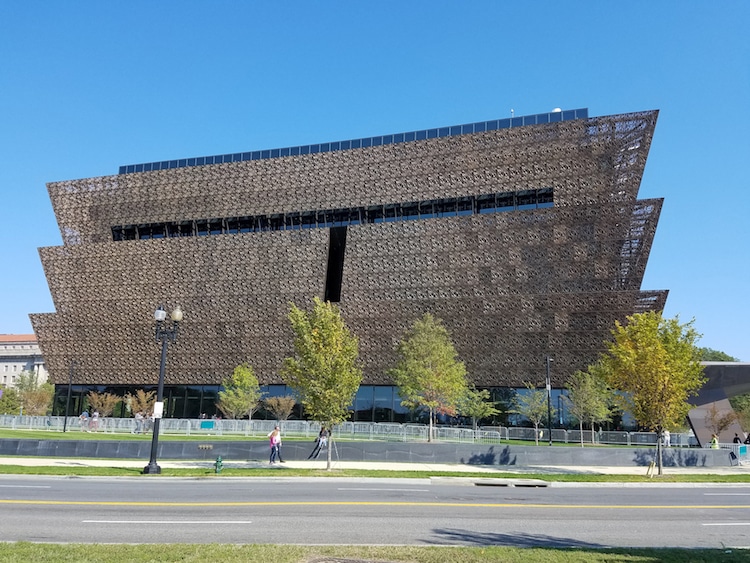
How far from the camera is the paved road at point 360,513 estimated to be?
36.6 feet

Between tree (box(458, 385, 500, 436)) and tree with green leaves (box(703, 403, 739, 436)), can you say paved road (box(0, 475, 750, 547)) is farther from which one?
tree (box(458, 385, 500, 436))

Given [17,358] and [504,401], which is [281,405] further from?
[17,358]

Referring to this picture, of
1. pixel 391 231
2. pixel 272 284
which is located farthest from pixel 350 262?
pixel 272 284

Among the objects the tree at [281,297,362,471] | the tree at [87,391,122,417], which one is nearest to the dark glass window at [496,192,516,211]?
the tree at [281,297,362,471]

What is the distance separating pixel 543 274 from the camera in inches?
2154

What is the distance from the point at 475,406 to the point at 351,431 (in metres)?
16.7

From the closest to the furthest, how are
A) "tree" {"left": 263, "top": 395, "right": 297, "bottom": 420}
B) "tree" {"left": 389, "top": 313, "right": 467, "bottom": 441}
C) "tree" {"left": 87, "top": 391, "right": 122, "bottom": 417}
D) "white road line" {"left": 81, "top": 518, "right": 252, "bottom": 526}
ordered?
"white road line" {"left": 81, "top": 518, "right": 252, "bottom": 526}
"tree" {"left": 389, "top": 313, "right": 467, "bottom": 441}
"tree" {"left": 263, "top": 395, "right": 297, "bottom": 420}
"tree" {"left": 87, "top": 391, "right": 122, "bottom": 417}

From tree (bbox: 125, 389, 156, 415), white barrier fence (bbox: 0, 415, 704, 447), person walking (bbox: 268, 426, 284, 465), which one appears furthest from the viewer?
tree (bbox: 125, 389, 156, 415)

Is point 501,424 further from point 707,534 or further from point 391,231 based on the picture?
point 707,534

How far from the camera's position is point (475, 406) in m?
51.2

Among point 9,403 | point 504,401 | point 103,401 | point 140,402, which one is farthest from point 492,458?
point 9,403

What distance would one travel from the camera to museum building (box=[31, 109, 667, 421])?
2105 inches

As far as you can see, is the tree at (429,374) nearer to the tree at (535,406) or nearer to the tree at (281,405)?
the tree at (535,406)

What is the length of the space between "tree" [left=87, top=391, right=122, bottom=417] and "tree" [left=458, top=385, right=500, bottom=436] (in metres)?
38.7
